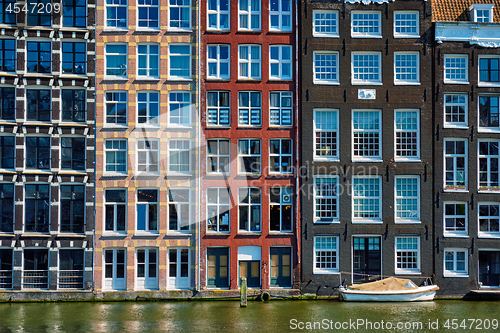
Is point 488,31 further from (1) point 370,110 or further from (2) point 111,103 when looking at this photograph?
(2) point 111,103

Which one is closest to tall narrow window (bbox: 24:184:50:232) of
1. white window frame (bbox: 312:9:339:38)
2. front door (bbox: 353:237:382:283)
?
front door (bbox: 353:237:382:283)

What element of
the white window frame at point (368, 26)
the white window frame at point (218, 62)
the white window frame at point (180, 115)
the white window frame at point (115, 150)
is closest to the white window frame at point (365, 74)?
the white window frame at point (368, 26)

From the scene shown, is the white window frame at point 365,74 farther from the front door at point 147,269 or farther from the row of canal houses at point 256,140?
the front door at point 147,269

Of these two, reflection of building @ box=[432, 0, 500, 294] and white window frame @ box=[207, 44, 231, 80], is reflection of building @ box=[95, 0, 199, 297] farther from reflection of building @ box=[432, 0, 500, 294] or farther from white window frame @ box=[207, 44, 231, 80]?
A: reflection of building @ box=[432, 0, 500, 294]

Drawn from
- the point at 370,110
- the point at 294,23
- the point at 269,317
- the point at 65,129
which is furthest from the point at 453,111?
the point at 65,129

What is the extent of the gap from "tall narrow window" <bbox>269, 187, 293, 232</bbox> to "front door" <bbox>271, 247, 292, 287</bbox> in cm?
136

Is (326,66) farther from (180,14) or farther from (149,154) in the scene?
(149,154)

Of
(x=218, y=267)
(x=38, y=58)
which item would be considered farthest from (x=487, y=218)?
(x=38, y=58)

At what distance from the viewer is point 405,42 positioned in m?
34.8

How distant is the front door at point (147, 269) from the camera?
1339 inches

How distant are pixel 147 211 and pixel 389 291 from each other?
14.6 meters

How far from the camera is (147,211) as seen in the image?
34.3 m

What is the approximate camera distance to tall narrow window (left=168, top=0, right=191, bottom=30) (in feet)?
114

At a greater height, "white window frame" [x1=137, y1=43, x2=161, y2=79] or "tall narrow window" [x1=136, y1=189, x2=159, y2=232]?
"white window frame" [x1=137, y1=43, x2=161, y2=79]
